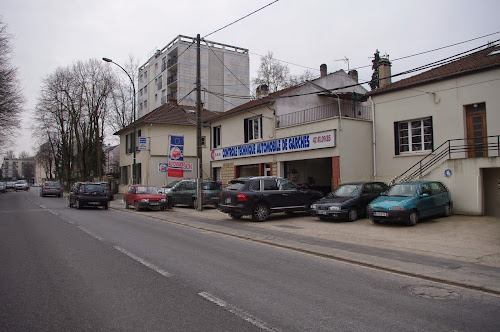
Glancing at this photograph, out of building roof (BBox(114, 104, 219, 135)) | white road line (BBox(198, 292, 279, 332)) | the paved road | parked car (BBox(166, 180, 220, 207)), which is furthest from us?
building roof (BBox(114, 104, 219, 135))

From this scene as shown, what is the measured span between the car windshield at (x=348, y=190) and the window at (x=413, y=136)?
4789 mm

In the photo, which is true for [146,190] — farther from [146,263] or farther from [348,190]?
[146,263]

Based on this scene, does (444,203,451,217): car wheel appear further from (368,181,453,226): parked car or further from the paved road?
the paved road

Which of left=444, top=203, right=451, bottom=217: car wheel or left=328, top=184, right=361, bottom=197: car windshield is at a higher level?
left=328, top=184, right=361, bottom=197: car windshield

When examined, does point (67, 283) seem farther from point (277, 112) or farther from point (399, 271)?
point (277, 112)

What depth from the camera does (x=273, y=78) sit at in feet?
145

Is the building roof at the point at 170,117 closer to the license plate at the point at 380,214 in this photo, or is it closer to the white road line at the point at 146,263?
the license plate at the point at 380,214

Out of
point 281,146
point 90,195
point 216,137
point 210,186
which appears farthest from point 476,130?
point 90,195

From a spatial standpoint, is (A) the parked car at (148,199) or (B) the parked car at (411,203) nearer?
(B) the parked car at (411,203)

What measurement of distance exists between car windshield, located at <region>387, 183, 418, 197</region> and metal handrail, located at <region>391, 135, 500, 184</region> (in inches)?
124

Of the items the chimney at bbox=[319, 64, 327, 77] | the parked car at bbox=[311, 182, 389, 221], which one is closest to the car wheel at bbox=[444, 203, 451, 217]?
the parked car at bbox=[311, 182, 389, 221]

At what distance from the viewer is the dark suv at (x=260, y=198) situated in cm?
1510

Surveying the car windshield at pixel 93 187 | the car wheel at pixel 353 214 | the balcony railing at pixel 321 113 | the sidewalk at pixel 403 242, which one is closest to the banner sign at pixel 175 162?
the car windshield at pixel 93 187

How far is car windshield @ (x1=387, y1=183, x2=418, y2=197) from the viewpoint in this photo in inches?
537
